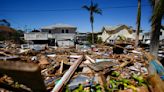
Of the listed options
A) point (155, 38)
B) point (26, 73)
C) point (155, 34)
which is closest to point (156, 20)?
point (155, 34)

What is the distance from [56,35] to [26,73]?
3585 centimetres

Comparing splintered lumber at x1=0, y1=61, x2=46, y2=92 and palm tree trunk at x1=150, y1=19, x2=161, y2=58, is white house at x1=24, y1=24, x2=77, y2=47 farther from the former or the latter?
splintered lumber at x1=0, y1=61, x2=46, y2=92

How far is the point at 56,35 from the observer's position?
36.1 meters

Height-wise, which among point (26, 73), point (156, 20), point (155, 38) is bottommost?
point (26, 73)

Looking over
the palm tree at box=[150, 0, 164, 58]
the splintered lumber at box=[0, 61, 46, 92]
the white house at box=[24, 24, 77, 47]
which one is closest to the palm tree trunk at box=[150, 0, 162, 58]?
the palm tree at box=[150, 0, 164, 58]

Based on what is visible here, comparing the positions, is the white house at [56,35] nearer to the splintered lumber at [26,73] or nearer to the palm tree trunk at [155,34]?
the palm tree trunk at [155,34]

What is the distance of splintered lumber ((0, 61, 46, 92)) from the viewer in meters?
0.72

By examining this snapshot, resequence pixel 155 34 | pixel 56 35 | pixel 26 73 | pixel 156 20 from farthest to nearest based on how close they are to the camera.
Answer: pixel 56 35, pixel 155 34, pixel 156 20, pixel 26 73

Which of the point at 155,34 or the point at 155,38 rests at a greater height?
the point at 155,34

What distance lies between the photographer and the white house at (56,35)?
3250 centimetres

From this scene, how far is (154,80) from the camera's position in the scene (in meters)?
1.98

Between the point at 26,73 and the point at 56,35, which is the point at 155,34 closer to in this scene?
the point at 26,73

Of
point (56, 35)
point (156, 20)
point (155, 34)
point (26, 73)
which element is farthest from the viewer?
point (56, 35)

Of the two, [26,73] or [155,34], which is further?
[155,34]
